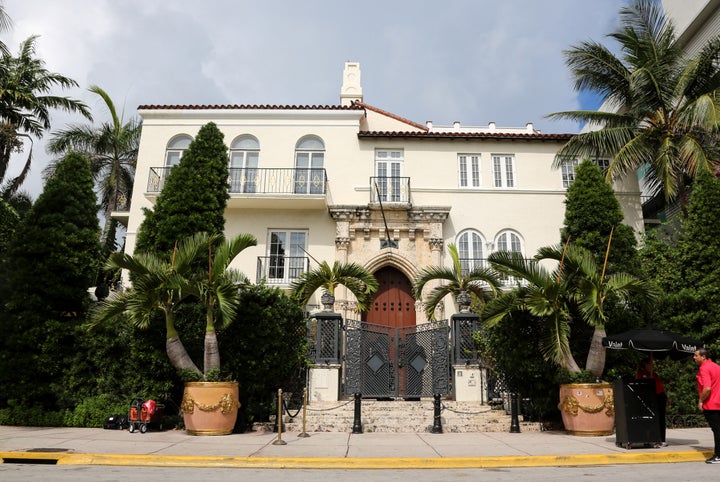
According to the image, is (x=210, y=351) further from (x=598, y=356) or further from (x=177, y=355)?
(x=598, y=356)

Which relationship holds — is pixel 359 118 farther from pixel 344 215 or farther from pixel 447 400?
pixel 447 400

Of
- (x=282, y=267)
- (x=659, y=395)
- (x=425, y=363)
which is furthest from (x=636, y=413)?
(x=282, y=267)

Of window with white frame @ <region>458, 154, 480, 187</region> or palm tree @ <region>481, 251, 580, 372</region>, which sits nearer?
palm tree @ <region>481, 251, 580, 372</region>

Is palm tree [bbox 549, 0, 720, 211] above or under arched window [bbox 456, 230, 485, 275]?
above

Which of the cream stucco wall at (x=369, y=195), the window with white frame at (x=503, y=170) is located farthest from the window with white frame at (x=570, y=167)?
the window with white frame at (x=503, y=170)

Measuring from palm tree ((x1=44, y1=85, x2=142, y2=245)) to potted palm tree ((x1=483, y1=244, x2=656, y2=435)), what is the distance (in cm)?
2149

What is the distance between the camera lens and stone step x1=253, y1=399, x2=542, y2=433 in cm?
1112

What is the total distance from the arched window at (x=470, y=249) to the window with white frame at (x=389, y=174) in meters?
2.92

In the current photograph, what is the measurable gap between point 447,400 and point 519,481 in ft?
24.3

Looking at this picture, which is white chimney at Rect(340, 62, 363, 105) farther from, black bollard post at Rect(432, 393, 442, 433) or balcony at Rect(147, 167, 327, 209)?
black bollard post at Rect(432, 393, 442, 433)

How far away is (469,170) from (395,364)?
10.0m

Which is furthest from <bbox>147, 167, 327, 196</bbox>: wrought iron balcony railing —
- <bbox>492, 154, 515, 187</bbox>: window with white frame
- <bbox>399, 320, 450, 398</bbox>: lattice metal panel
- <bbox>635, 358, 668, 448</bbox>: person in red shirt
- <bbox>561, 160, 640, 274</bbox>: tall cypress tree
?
<bbox>635, 358, 668, 448</bbox>: person in red shirt

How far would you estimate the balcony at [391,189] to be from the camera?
795 inches

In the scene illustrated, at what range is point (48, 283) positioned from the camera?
478 inches
